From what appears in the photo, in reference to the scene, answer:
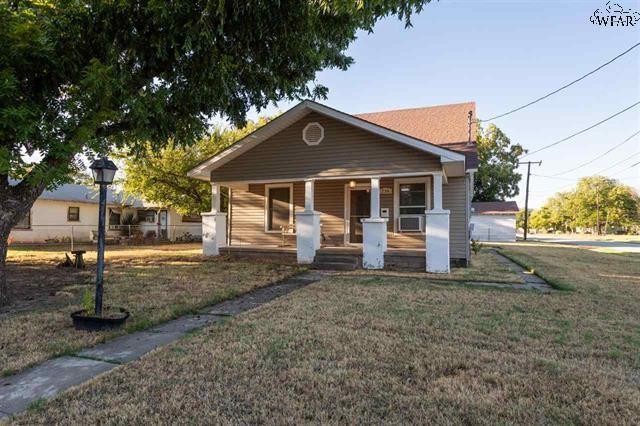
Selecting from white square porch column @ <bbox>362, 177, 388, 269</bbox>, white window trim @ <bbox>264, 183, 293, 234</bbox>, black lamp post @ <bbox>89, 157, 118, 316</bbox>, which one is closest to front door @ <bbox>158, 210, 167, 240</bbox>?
white window trim @ <bbox>264, 183, 293, 234</bbox>

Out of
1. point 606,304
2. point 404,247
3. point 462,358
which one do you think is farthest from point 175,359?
point 404,247

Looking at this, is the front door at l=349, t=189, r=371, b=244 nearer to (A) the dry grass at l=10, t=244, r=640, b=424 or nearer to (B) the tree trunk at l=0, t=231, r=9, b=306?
(A) the dry grass at l=10, t=244, r=640, b=424

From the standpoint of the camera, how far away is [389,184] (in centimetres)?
1265

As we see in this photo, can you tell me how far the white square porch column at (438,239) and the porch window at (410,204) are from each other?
2179 millimetres

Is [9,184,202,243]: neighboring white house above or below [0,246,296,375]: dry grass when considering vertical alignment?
above

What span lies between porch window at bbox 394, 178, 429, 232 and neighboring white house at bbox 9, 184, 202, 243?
16287 mm

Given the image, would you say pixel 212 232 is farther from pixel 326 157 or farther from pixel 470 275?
pixel 470 275

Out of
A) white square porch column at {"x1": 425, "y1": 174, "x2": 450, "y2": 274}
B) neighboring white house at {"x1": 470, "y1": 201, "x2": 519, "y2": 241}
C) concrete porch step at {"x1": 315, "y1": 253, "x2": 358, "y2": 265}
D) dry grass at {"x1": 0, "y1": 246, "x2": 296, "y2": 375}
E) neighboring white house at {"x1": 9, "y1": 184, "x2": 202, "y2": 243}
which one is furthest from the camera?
neighboring white house at {"x1": 470, "y1": 201, "x2": 519, "y2": 241}

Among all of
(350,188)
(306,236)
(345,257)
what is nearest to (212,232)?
(306,236)

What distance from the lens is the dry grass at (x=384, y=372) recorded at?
2.63 m

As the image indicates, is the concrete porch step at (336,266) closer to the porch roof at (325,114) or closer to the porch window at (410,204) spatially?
the porch window at (410,204)

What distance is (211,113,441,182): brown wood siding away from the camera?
10422 millimetres

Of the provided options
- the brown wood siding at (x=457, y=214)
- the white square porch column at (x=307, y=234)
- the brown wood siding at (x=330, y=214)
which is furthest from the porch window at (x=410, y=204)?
the white square porch column at (x=307, y=234)

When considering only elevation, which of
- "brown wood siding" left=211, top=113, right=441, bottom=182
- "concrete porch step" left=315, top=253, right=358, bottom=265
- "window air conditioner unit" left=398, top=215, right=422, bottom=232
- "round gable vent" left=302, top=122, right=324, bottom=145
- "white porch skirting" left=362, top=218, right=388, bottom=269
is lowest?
"concrete porch step" left=315, top=253, right=358, bottom=265
